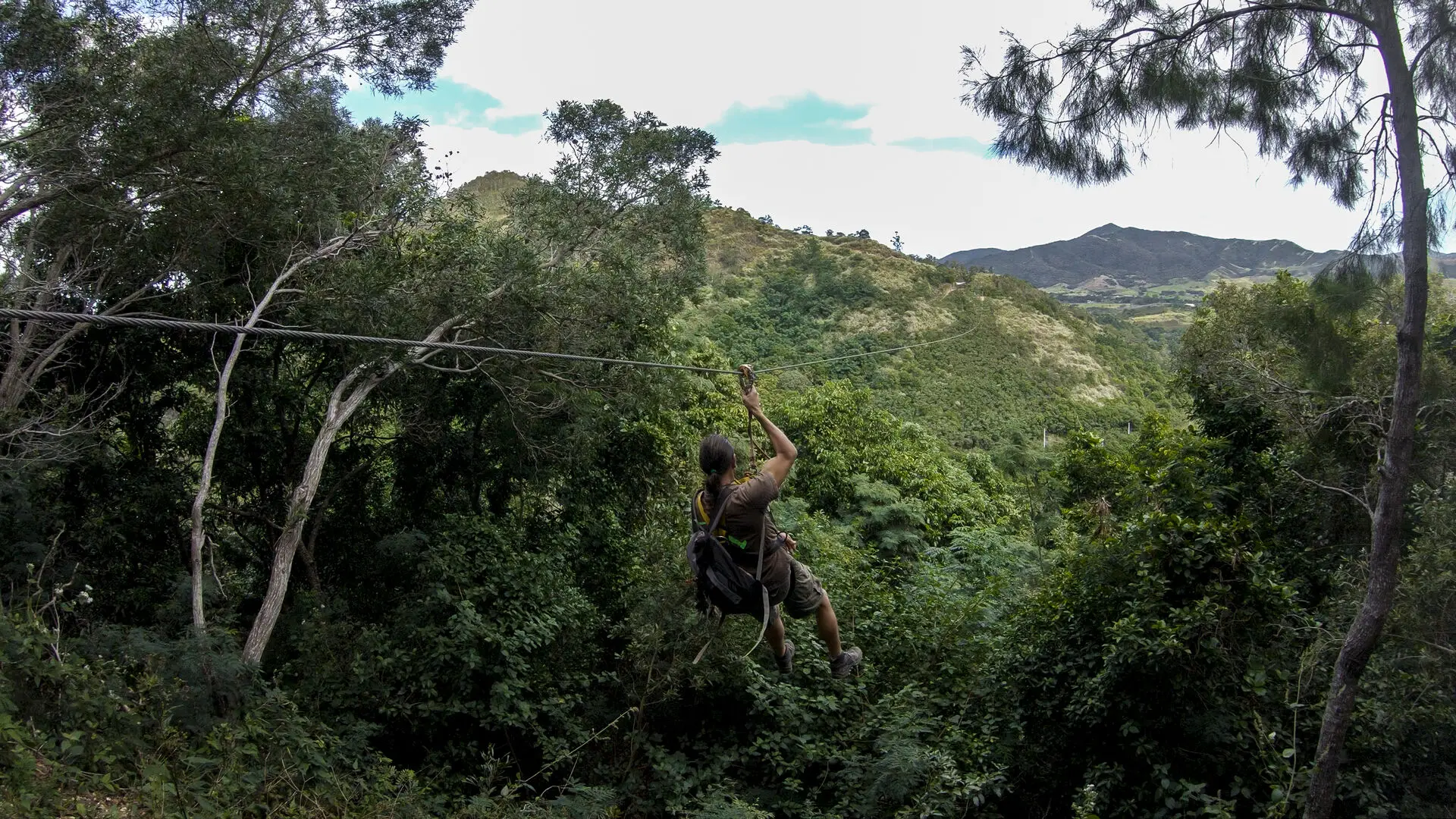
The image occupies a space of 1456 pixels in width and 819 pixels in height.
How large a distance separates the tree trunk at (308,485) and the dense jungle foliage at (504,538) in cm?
5

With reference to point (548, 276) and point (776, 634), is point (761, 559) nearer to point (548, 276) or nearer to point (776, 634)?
point (776, 634)

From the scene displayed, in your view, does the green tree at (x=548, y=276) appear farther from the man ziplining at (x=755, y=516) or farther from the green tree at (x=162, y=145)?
the man ziplining at (x=755, y=516)

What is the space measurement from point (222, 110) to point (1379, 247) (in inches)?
359

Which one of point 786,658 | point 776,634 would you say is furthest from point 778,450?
point 786,658

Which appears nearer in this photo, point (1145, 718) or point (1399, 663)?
point (1399, 663)

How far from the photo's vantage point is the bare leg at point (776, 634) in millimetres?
5230

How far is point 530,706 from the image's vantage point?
8.48 m

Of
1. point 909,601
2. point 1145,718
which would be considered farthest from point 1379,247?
point 909,601

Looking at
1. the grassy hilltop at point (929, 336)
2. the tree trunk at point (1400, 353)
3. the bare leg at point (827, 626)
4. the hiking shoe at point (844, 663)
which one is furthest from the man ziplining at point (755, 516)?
the grassy hilltop at point (929, 336)

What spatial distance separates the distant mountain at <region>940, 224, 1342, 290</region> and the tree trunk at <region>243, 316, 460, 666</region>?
96.7 metres

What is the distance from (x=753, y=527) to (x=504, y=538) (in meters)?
5.68

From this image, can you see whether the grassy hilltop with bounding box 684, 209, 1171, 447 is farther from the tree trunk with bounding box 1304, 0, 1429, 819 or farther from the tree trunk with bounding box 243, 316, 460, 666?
the tree trunk with bounding box 1304, 0, 1429, 819

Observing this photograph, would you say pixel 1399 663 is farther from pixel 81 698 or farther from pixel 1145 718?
pixel 81 698

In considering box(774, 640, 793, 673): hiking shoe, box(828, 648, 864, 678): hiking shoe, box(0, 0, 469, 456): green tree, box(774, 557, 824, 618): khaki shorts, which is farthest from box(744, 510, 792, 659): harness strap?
box(0, 0, 469, 456): green tree
